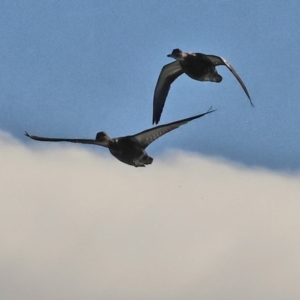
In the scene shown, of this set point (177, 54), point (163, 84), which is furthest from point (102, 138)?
point (163, 84)

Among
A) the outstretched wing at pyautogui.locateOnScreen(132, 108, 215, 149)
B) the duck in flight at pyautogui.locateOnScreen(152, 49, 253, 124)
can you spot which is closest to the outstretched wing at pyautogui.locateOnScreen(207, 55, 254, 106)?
the duck in flight at pyautogui.locateOnScreen(152, 49, 253, 124)

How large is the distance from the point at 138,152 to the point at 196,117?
2188 mm

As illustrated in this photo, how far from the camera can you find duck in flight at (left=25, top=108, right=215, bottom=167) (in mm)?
27328

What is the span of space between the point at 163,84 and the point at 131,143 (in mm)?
7093

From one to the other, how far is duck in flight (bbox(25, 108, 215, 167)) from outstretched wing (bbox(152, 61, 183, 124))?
612 centimetres

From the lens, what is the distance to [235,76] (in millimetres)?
30516

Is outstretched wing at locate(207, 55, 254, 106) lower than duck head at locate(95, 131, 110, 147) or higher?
higher

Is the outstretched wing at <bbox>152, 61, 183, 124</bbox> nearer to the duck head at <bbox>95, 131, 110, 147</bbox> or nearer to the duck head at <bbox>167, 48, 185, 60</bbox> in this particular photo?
the duck head at <bbox>167, 48, 185, 60</bbox>

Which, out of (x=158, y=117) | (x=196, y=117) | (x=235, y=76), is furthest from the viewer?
(x=158, y=117)

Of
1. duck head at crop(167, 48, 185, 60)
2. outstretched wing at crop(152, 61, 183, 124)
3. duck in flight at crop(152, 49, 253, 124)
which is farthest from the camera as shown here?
outstretched wing at crop(152, 61, 183, 124)

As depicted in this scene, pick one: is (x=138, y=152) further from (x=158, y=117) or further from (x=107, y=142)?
(x=158, y=117)

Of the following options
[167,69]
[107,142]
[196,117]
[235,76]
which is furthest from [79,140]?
[167,69]

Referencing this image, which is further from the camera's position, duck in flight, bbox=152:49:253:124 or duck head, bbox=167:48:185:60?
duck head, bbox=167:48:185:60

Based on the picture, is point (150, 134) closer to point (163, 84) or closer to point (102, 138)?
point (102, 138)
